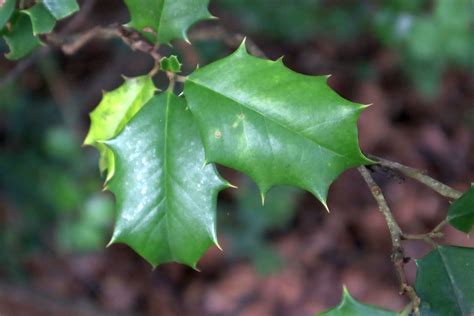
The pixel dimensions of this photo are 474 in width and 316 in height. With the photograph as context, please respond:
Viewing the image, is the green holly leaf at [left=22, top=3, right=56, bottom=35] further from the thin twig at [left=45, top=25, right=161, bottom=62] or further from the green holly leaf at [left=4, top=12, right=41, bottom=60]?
the thin twig at [left=45, top=25, right=161, bottom=62]

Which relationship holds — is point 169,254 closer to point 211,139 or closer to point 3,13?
point 211,139

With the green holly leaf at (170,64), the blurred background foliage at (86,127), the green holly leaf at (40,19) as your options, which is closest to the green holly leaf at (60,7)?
the green holly leaf at (40,19)

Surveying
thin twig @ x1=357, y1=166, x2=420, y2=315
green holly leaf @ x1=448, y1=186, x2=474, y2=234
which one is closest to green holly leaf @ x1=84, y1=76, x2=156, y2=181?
thin twig @ x1=357, y1=166, x2=420, y2=315

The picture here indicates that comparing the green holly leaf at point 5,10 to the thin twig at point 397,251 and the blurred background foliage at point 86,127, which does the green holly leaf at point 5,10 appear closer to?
the thin twig at point 397,251

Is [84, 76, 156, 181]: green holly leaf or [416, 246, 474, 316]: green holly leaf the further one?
[84, 76, 156, 181]: green holly leaf

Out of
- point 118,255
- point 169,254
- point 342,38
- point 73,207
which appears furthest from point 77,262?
point 169,254

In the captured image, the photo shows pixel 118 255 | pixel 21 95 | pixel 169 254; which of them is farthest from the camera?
pixel 118 255

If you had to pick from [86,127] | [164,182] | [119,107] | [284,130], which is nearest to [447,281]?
[284,130]
